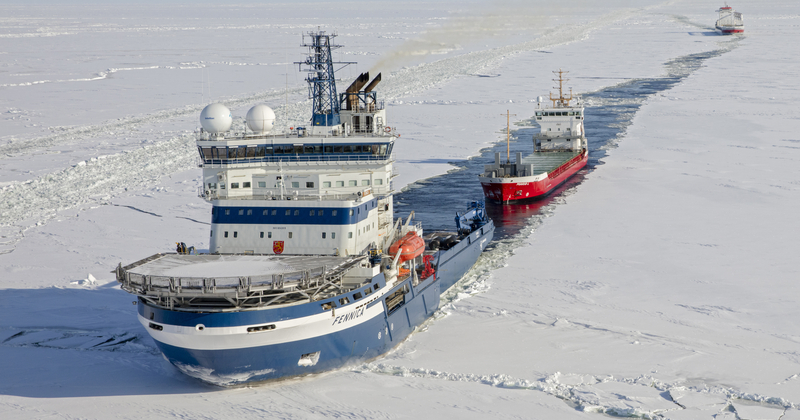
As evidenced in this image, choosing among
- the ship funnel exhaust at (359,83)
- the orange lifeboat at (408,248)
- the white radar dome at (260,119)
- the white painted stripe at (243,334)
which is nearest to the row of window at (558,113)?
the ship funnel exhaust at (359,83)

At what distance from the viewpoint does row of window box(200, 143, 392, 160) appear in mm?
24125

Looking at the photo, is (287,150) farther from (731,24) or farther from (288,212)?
(731,24)

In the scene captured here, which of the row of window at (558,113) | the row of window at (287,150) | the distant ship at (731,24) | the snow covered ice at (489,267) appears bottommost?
the snow covered ice at (489,267)

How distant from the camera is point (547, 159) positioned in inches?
2024

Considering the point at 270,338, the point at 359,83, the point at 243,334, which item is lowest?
the point at 270,338

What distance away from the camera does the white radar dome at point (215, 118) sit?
24.1 meters

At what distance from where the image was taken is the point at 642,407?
17750 mm

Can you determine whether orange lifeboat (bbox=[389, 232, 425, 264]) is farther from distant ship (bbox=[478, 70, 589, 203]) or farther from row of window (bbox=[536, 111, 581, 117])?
row of window (bbox=[536, 111, 581, 117])

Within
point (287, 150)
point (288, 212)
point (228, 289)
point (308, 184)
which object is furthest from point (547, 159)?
point (228, 289)

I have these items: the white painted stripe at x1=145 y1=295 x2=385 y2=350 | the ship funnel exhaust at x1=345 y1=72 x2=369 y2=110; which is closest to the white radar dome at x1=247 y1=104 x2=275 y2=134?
the ship funnel exhaust at x1=345 y1=72 x2=369 y2=110

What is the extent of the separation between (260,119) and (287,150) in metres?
1.39

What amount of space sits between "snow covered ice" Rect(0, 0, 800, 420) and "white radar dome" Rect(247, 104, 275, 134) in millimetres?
7254

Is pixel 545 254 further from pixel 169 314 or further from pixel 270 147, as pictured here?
pixel 169 314

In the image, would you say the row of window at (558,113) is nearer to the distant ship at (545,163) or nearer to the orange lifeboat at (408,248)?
the distant ship at (545,163)
